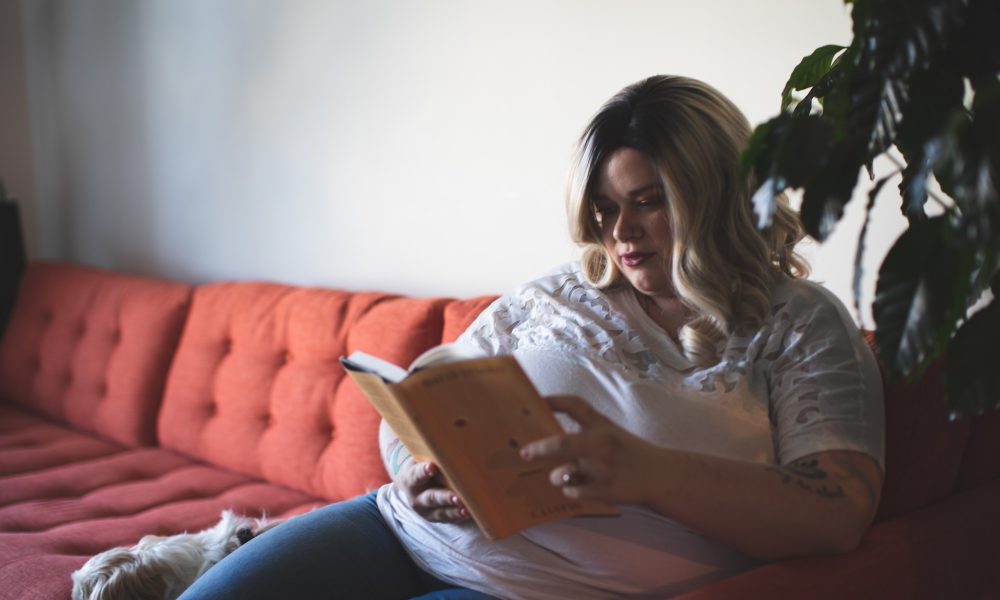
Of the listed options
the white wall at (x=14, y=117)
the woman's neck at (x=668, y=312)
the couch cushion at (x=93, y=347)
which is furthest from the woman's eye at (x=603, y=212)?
the white wall at (x=14, y=117)

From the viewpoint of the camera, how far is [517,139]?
2043mm

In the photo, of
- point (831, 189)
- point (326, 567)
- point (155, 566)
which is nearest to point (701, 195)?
point (831, 189)

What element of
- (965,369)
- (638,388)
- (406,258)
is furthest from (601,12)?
(965,369)

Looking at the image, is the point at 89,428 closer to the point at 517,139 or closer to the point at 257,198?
the point at 257,198

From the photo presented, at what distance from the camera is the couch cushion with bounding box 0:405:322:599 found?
5.25 ft

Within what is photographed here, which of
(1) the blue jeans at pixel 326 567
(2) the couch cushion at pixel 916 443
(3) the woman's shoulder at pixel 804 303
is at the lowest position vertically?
(1) the blue jeans at pixel 326 567

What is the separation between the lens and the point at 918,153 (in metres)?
0.84

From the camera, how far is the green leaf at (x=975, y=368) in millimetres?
792

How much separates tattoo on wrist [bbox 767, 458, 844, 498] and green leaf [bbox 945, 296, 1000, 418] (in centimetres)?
23

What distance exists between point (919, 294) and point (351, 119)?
1874 millimetres

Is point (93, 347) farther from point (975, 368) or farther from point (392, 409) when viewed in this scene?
point (975, 368)

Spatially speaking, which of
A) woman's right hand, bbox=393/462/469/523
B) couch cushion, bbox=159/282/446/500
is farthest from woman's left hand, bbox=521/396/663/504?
couch cushion, bbox=159/282/446/500

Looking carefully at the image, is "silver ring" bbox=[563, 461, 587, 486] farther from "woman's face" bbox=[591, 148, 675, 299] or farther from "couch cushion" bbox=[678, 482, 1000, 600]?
"woman's face" bbox=[591, 148, 675, 299]

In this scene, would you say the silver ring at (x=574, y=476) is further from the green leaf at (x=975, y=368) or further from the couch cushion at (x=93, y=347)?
the couch cushion at (x=93, y=347)
